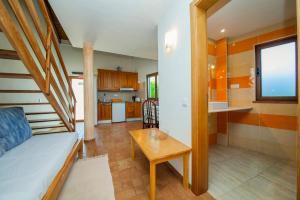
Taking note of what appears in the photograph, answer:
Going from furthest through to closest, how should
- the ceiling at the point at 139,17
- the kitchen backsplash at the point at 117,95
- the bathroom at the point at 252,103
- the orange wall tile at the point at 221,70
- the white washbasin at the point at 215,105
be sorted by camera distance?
the kitchen backsplash at the point at 117,95 < the orange wall tile at the point at 221,70 < the white washbasin at the point at 215,105 < the ceiling at the point at 139,17 < the bathroom at the point at 252,103

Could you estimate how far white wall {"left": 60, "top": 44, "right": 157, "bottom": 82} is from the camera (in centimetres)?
488

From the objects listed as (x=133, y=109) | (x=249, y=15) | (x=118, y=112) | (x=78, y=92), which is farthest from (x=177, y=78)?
(x=78, y=92)

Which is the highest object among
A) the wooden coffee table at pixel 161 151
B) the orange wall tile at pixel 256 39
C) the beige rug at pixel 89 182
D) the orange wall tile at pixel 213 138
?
the orange wall tile at pixel 256 39

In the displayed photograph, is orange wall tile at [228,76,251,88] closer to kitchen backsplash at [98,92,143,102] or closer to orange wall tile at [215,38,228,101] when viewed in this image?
orange wall tile at [215,38,228,101]

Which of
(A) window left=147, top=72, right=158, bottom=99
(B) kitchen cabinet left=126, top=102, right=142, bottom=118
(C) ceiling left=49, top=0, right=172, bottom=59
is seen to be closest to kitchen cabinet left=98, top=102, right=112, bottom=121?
(B) kitchen cabinet left=126, top=102, right=142, bottom=118

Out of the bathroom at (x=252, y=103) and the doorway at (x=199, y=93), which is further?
the bathroom at (x=252, y=103)

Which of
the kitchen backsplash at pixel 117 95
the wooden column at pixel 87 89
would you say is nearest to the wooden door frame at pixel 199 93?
the wooden column at pixel 87 89

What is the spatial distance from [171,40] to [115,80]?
419 cm

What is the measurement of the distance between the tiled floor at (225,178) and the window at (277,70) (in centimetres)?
114

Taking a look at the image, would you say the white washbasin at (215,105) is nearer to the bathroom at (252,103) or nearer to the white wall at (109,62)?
the bathroom at (252,103)

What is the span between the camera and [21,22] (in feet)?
3.48

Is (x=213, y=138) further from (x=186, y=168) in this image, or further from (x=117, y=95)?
(x=117, y=95)

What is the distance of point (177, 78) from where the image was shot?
5.61 ft

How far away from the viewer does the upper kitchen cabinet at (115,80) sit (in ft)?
17.3
